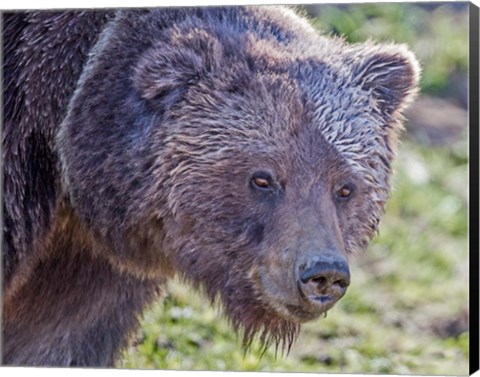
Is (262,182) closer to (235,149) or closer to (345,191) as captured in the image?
(235,149)

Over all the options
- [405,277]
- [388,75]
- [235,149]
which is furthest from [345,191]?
[405,277]

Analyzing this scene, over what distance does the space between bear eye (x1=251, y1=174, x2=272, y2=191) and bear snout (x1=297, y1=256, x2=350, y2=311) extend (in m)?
0.46

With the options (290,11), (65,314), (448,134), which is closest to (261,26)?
(290,11)

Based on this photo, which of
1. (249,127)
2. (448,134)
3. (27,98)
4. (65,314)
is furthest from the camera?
(448,134)

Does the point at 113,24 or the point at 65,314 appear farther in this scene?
the point at 65,314

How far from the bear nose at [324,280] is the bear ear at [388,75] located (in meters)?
0.97

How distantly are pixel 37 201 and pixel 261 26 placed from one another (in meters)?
1.31

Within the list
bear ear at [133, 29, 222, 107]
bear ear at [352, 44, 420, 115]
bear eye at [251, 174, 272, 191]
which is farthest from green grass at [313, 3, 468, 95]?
bear eye at [251, 174, 272, 191]

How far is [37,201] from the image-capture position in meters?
6.07

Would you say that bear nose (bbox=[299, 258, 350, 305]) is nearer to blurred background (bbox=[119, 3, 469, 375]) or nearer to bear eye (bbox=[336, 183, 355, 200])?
bear eye (bbox=[336, 183, 355, 200])

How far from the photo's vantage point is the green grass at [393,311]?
706 centimetres

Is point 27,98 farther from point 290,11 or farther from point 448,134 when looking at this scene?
point 448,134

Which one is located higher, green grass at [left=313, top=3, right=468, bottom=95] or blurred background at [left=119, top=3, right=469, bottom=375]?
green grass at [left=313, top=3, right=468, bottom=95]

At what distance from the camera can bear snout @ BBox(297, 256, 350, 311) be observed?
17.5 ft
